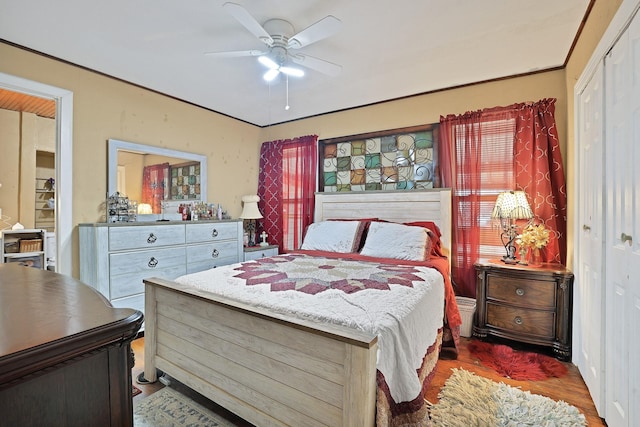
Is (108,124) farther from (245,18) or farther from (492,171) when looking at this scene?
(492,171)

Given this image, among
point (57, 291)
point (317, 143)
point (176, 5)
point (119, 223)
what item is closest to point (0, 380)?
point (57, 291)

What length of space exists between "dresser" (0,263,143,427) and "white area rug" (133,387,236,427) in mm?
1188

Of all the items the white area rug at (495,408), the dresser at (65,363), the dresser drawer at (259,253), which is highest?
the dresser at (65,363)

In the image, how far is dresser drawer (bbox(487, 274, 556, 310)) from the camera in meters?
2.36

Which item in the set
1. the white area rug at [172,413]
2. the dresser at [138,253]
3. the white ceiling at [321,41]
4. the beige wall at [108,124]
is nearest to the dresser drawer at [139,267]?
the dresser at [138,253]

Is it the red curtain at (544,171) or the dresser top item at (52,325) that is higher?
the red curtain at (544,171)

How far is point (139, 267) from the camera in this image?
2.76 meters

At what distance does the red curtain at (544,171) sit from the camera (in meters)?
2.64

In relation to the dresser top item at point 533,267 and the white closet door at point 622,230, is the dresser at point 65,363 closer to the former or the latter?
the white closet door at point 622,230

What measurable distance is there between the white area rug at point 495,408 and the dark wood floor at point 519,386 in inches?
2.6

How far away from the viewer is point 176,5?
6.17ft

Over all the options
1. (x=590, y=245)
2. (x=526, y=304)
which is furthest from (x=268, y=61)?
(x=526, y=304)

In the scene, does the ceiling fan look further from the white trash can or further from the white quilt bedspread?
the white trash can

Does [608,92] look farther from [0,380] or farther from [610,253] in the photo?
[0,380]
